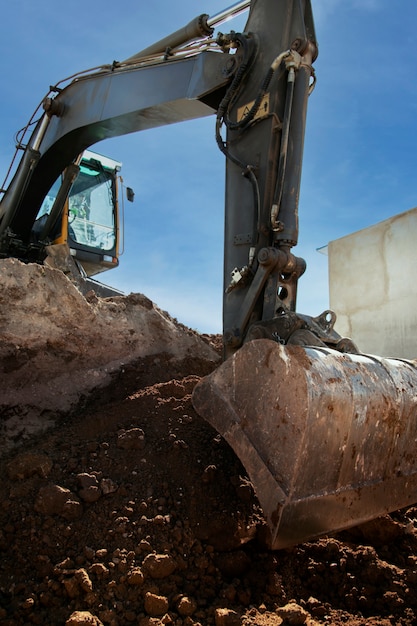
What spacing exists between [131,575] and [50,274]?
2524mm

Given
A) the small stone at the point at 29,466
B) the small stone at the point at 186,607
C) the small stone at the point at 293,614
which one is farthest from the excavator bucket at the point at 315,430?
the small stone at the point at 29,466

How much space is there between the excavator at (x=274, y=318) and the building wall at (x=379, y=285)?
5559mm

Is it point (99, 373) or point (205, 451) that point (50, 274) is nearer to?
point (99, 373)

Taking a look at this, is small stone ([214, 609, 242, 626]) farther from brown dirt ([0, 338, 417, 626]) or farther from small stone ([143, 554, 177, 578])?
small stone ([143, 554, 177, 578])

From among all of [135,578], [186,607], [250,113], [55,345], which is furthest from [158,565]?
[250,113]

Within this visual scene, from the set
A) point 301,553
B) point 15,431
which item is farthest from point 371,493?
point 15,431

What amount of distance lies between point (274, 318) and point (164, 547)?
1.25 m

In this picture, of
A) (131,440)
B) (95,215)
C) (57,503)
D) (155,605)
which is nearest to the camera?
(155,605)

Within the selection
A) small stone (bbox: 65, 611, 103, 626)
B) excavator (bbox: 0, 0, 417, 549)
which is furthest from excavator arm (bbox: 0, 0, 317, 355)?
small stone (bbox: 65, 611, 103, 626)

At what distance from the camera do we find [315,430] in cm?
224

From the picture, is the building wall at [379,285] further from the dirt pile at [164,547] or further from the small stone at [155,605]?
the small stone at [155,605]

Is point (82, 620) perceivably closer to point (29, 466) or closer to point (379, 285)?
point (29, 466)

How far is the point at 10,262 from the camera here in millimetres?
3906

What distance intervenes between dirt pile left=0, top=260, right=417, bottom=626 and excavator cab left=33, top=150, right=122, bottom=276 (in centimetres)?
428
